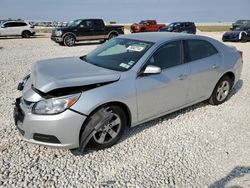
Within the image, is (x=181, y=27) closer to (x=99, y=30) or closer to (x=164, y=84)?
(x=99, y=30)

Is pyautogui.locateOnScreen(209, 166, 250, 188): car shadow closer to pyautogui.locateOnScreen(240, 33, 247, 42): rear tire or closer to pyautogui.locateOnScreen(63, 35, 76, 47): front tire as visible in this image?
pyautogui.locateOnScreen(63, 35, 76, 47): front tire

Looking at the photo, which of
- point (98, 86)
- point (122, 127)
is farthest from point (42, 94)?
point (122, 127)

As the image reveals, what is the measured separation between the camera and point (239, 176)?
298cm

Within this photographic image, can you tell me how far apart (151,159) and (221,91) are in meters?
2.71

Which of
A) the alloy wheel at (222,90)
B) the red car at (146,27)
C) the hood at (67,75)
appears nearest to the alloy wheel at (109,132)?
the hood at (67,75)

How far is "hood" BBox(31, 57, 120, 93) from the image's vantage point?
3105 mm

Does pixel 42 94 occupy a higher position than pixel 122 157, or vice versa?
pixel 42 94

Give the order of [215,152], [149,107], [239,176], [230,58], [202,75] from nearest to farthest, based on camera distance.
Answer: [239,176] → [215,152] → [149,107] → [202,75] → [230,58]

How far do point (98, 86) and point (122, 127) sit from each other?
0.76m

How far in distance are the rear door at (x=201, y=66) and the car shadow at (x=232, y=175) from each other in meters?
1.61

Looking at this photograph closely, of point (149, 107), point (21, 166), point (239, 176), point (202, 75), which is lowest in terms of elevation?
point (239, 176)

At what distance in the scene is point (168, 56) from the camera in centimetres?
404

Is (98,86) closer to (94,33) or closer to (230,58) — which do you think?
(230,58)

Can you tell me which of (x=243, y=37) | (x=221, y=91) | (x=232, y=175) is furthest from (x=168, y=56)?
(x=243, y=37)
